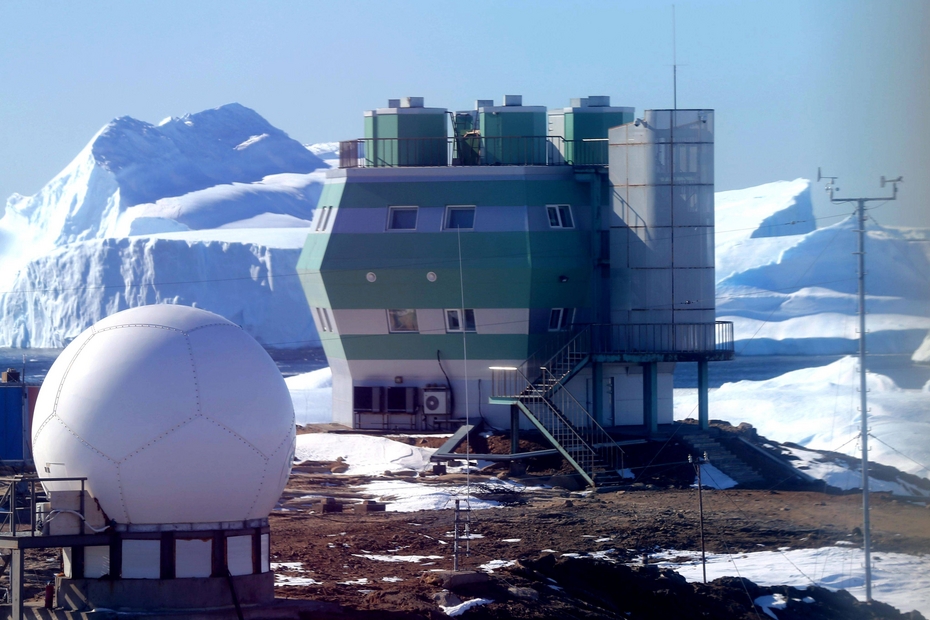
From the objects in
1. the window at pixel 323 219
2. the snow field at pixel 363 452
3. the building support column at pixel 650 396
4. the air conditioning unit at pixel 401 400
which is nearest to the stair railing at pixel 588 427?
the building support column at pixel 650 396

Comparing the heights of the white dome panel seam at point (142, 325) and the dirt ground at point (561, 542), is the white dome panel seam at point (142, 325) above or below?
above

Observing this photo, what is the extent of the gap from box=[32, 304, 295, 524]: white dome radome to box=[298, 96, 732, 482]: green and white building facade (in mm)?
16420

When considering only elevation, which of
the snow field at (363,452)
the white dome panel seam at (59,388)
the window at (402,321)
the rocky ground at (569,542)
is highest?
the window at (402,321)

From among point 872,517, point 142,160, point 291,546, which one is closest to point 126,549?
point 291,546

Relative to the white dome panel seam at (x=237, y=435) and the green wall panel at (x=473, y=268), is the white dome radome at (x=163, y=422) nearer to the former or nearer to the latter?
the white dome panel seam at (x=237, y=435)

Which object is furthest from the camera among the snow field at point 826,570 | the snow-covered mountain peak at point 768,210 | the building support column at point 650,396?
the snow-covered mountain peak at point 768,210

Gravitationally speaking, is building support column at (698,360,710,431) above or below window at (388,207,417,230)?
below

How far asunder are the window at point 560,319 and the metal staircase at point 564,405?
53cm

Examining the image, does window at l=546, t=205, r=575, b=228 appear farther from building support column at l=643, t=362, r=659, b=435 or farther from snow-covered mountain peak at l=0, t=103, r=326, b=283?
snow-covered mountain peak at l=0, t=103, r=326, b=283

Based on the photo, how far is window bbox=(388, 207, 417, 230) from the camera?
35.4m

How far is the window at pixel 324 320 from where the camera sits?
36.8 meters

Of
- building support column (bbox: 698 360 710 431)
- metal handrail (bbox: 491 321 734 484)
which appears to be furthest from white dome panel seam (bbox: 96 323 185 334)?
building support column (bbox: 698 360 710 431)

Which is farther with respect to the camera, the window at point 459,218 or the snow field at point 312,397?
the snow field at point 312,397

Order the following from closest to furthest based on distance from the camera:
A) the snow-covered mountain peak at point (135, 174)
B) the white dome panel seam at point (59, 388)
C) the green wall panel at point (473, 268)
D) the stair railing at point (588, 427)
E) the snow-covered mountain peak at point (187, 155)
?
1. the white dome panel seam at point (59, 388)
2. the stair railing at point (588, 427)
3. the green wall panel at point (473, 268)
4. the snow-covered mountain peak at point (135, 174)
5. the snow-covered mountain peak at point (187, 155)
